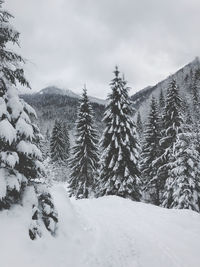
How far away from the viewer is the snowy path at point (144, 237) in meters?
7.42

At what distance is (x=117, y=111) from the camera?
21.6 m

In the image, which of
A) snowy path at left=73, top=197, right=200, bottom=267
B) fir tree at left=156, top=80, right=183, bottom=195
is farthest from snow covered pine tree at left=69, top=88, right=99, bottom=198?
snowy path at left=73, top=197, right=200, bottom=267

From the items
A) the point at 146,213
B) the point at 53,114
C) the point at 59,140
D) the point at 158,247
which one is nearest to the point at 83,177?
the point at 146,213

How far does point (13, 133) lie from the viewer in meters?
6.50

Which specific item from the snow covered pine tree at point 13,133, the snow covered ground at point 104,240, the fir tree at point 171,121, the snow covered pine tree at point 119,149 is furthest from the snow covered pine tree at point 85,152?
the snow covered pine tree at point 13,133

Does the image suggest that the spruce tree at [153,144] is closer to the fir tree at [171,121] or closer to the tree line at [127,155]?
the tree line at [127,155]

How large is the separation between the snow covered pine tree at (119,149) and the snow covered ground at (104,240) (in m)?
7.79

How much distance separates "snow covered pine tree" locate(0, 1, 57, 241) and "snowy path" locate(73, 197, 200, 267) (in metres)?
3.26

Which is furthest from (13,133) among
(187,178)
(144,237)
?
(187,178)

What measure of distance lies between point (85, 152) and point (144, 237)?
17.2 meters

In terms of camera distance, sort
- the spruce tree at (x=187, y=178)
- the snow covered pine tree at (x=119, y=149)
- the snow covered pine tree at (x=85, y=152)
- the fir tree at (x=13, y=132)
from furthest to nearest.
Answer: the snow covered pine tree at (x=85, y=152), the snow covered pine tree at (x=119, y=149), the spruce tree at (x=187, y=178), the fir tree at (x=13, y=132)

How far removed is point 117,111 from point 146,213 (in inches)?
433

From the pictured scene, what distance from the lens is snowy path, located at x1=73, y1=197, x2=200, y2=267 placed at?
24.3 feet

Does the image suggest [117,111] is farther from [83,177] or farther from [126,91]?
[83,177]
